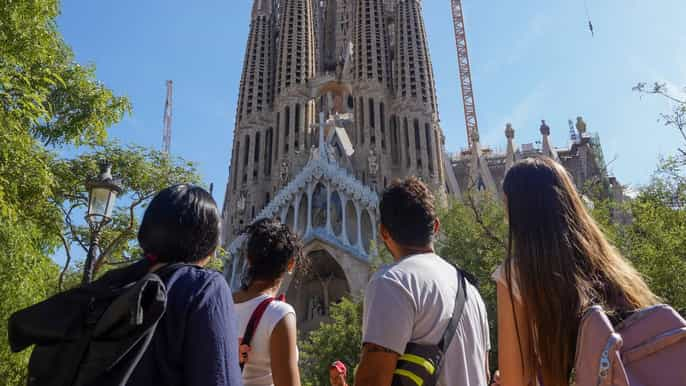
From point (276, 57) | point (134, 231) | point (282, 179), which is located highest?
point (276, 57)

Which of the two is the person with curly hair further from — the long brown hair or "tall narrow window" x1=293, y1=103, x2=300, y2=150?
"tall narrow window" x1=293, y1=103, x2=300, y2=150

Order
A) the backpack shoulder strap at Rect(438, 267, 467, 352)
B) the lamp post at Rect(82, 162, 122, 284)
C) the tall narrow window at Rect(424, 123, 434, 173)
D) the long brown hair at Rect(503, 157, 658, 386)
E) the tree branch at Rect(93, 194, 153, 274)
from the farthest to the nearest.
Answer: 1. the tall narrow window at Rect(424, 123, 434, 173)
2. the tree branch at Rect(93, 194, 153, 274)
3. the lamp post at Rect(82, 162, 122, 284)
4. the backpack shoulder strap at Rect(438, 267, 467, 352)
5. the long brown hair at Rect(503, 157, 658, 386)

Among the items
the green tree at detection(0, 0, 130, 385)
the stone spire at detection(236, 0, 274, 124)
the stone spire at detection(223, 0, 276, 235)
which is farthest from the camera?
the stone spire at detection(236, 0, 274, 124)

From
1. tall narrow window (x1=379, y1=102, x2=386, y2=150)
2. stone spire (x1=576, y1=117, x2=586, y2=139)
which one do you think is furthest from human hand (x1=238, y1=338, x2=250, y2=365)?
stone spire (x1=576, y1=117, x2=586, y2=139)

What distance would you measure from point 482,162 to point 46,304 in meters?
40.7

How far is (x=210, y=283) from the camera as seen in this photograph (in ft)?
5.62

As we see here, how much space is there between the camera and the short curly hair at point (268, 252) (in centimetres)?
292

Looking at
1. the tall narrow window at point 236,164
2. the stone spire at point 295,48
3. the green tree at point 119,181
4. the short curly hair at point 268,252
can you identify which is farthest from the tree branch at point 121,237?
the stone spire at point 295,48

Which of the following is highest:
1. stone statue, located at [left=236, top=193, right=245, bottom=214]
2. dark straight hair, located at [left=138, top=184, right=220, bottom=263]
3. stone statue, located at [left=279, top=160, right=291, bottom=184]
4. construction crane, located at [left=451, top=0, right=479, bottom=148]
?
construction crane, located at [left=451, top=0, right=479, bottom=148]

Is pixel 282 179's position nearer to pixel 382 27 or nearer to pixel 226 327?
pixel 382 27

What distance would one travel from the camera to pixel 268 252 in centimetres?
294

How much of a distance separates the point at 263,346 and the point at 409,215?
90 centimetres

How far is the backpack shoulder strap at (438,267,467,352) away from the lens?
7.22ft

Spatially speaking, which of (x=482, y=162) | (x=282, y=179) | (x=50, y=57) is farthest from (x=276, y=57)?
(x=50, y=57)
